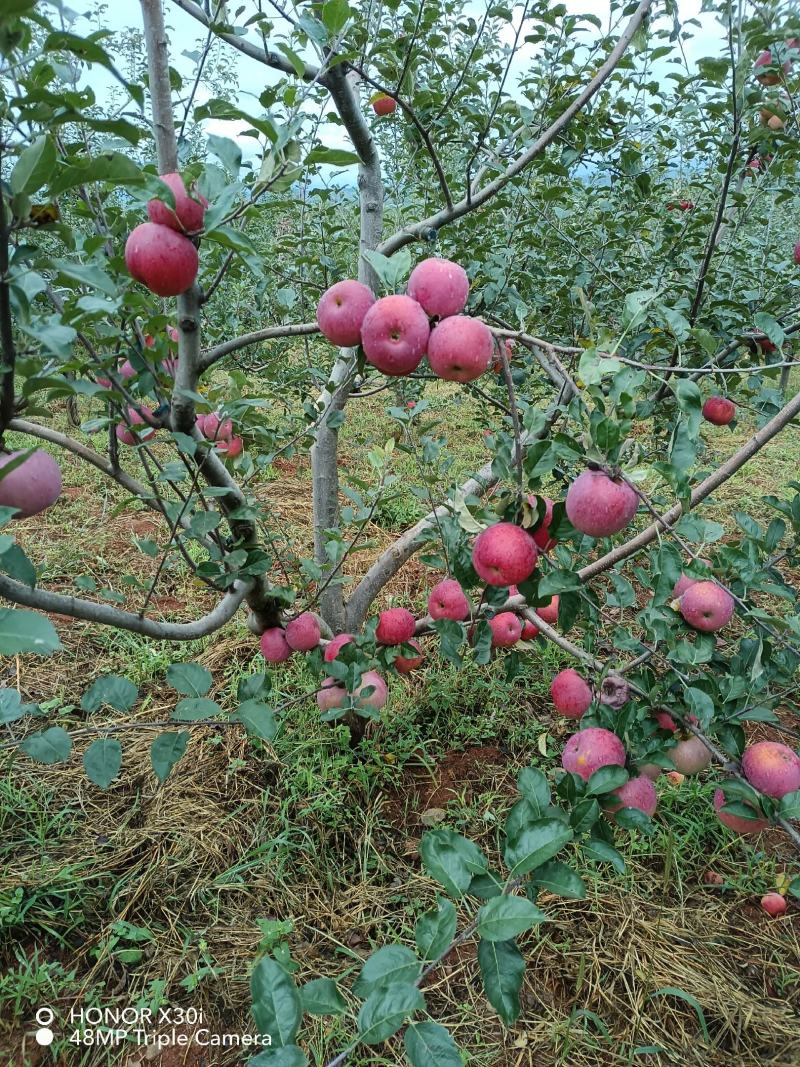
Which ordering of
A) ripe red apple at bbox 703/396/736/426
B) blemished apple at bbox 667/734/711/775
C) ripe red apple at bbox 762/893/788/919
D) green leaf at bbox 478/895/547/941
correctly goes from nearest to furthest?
green leaf at bbox 478/895/547/941
blemished apple at bbox 667/734/711/775
ripe red apple at bbox 762/893/788/919
ripe red apple at bbox 703/396/736/426

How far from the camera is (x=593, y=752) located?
98 cm

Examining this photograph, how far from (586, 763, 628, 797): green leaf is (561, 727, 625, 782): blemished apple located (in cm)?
7

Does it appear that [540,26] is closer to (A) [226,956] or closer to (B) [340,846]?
(B) [340,846]

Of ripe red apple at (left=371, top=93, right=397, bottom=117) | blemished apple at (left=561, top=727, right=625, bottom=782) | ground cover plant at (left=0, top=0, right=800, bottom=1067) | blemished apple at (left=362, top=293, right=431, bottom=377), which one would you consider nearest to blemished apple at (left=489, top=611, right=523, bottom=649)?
ground cover plant at (left=0, top=0, right=800, bottom=1067)

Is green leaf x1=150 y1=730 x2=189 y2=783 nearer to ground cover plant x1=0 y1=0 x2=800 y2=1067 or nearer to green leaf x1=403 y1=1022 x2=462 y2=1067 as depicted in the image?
ground cover plant x1=0 y1=0 x2=800 y2=1067

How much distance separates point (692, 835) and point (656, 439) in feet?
3.91

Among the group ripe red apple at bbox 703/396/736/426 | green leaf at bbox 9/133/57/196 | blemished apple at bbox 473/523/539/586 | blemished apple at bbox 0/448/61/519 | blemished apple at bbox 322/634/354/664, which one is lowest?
blemished apple at bbox 322/634/354/664

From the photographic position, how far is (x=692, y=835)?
182 centimetres

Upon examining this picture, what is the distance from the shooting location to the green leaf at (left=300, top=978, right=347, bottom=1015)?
25.9 inches

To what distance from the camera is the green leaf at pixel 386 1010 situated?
58 cm

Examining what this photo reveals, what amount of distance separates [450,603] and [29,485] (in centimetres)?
78

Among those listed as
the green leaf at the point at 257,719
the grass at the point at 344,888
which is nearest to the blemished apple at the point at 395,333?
the green leaf at the point at 257,719

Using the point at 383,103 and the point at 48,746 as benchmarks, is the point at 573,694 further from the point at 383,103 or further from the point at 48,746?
the point at 383,103

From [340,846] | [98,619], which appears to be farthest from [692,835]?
[98,619]
